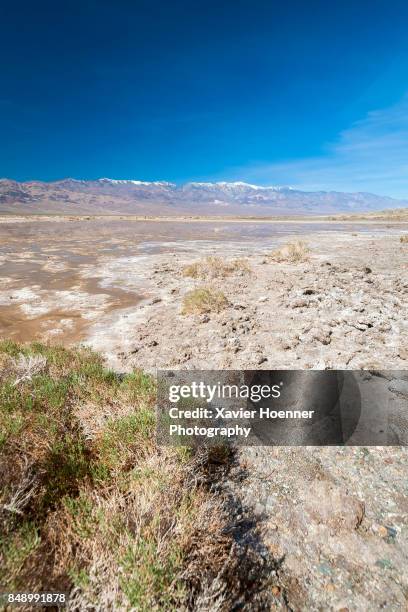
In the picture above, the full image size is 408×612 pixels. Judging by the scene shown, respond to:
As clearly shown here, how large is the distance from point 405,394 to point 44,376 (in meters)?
5.15

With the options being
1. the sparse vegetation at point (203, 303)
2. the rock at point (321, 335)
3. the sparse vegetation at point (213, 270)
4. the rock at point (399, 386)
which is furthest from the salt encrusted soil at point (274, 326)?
the sparse vegetation at point (213, 270)

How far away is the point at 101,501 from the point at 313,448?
8.10 ft

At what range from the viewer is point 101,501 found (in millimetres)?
2836

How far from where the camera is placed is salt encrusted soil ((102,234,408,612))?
2.63 metres

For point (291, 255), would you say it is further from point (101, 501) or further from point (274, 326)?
point (101, 501)

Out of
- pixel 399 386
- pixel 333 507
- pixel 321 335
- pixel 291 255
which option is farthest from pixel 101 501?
pixel 291 255

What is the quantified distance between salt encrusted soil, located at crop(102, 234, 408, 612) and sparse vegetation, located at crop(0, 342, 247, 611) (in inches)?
21.2

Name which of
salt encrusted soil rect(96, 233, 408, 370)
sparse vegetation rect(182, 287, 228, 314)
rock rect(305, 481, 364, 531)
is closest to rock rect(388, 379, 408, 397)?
salt encrusted soil rect(96, 233, 408, 370)

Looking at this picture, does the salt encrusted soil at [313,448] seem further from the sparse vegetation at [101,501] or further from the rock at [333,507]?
the sparse vegetation at [101,501]

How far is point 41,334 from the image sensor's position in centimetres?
815

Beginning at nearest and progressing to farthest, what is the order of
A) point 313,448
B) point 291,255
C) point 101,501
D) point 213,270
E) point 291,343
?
point 101,501
point 313,448
point 291,343
point 213,270
point 291,255

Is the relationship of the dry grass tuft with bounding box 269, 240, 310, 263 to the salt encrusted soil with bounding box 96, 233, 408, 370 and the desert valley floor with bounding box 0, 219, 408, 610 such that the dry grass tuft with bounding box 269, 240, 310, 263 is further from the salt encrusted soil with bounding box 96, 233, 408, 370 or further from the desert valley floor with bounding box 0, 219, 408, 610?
the salt encrusted soil with bounding box 96, 233, 408, 370

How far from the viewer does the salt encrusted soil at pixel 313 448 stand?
103 inches

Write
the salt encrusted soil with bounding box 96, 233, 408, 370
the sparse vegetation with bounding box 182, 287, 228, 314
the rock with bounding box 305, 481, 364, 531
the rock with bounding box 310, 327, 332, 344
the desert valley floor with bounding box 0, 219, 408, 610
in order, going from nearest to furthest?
the desert valley floor with bounding box 0, 219, 408, 610
the rock with bounding box 305, 481, 364, 531
the salt encrusted soil with bounding box 96, 233, 408, 370
the rock with bounding box 310, 327, 332, 344
the sparse vegetation with bounding box 182, 287, 228, 314
